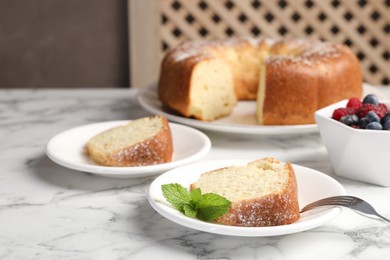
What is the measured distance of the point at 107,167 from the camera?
112 cm

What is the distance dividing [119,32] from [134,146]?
5.84 feet

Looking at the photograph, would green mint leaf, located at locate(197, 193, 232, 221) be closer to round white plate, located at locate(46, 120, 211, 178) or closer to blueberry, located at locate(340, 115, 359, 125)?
round white plate, located at locate(46, 120, 211, 178)

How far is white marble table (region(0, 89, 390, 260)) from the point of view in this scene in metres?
0.91

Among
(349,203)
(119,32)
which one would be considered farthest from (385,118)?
(119,32)

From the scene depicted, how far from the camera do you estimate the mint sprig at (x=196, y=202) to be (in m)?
0.93

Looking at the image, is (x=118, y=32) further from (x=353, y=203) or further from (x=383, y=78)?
(x=353, y=203)

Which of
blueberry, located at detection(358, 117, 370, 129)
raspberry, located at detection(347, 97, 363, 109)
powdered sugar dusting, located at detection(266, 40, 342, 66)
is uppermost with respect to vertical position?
powdered sugar dusting, located at detection(266, 40, 342, 66)

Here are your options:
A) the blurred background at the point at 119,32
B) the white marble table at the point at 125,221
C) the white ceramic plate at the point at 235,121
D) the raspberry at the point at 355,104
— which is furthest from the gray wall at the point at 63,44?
the raspberry at the point at 355,104

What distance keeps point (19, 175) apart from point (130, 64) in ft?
5.70

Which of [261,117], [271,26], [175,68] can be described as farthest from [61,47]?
[261,117]

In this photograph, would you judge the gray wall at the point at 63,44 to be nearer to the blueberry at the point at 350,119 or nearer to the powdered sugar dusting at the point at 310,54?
the powdered sugar dusting at the point at 310,54

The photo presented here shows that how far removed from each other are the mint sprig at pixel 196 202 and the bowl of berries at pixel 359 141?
32 centimetres

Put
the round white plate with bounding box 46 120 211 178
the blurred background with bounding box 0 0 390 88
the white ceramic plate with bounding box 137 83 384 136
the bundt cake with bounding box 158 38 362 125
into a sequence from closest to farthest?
the round white plate with bounding box 46 120 211 178 < the white ceramic plate with bounding box 137 83 384 136 < the bundt cake with bounding box 158 38 362 125 < the blurred background with bounding box 0 0 390 88

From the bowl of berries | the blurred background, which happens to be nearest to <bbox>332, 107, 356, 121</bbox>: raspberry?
the bowl of berries
